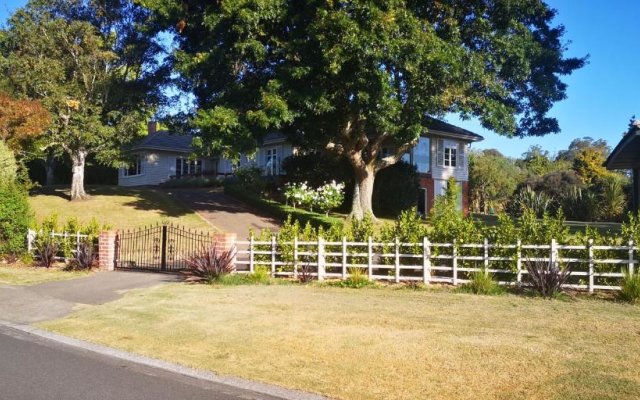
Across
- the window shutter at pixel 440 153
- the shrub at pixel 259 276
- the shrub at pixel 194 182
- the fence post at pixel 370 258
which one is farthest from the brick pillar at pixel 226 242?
the shrub at pixel 194 182

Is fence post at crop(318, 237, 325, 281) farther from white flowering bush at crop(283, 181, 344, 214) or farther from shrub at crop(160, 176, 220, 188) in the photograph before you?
shrub at crop(160, 176, 220, 188)

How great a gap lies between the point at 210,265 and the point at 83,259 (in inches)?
212

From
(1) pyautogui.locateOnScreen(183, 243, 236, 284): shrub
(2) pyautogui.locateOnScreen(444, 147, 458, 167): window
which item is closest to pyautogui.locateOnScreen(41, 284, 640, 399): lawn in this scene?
(1) pyautogui.locateOnScreen(183, 243, 236, 284): shrub

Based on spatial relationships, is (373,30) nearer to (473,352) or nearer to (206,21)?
(206,21)

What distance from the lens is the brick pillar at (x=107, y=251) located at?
17844 millimetres

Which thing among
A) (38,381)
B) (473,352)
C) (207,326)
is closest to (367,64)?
(207,326)

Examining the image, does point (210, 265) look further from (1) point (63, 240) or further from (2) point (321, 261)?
(1) point (63, 240)

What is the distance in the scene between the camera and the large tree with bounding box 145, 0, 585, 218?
20.0m

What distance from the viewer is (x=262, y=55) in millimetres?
21750

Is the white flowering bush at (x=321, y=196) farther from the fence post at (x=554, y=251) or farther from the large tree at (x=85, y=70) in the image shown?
the fence post at (x=554, y=251)

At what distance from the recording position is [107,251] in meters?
17.8

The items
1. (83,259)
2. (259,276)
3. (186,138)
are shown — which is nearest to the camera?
(259,276)

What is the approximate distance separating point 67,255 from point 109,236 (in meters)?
2.17

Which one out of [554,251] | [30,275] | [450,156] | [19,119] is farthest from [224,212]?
[554,251]
